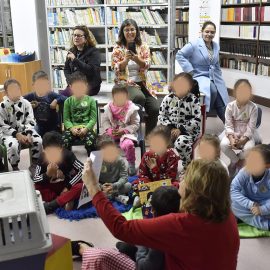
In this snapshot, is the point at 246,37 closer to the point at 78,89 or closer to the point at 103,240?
the point at 78,89

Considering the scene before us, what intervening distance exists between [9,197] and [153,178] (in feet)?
5.91

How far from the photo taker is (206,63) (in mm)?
4422

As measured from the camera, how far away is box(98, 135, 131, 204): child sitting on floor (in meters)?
2.76

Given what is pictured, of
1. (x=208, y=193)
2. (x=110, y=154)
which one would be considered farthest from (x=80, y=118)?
(x=208, y=193)

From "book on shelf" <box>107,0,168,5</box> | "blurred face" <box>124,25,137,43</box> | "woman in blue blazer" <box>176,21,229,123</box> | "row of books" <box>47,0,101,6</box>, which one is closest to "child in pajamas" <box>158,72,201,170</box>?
"blurred face" <box>124,25,137,43</box>

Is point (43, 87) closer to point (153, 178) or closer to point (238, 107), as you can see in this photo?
point (153, 178)

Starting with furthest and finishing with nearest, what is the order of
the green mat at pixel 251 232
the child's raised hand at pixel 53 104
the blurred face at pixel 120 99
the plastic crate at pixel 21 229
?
the child's raised hand at pixel 53 104 → the blurred face at pixel 120 99 → the green mat at pixel 251 232 → the plastic crate at pixel 21 229

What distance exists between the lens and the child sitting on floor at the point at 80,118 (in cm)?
334

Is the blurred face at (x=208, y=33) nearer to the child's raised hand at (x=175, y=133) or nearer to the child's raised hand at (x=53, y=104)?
the child's raised hand at (x=175, y=133)

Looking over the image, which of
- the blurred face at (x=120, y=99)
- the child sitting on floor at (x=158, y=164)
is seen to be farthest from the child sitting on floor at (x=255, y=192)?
the blurred face at (x=120, y=99)

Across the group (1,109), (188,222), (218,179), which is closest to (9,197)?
(188,222)

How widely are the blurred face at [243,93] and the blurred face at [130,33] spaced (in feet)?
4.45

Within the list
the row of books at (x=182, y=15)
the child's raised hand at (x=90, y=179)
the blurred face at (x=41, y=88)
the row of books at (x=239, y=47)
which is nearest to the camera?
the child's raised hand at (x=90, y=179)

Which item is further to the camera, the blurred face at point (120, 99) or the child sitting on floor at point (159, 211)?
the blurred face at point (120, 99)
